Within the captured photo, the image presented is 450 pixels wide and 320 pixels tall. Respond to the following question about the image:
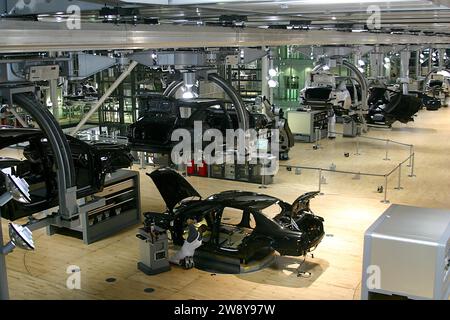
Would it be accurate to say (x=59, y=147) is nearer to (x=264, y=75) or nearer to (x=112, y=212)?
(x=112, y=212)

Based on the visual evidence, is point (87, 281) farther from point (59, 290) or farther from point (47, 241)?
point (47, 241)

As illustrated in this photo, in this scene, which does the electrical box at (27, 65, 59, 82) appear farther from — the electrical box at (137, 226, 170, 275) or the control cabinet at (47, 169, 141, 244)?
the control cabinet at (47, 169, 141, 244)

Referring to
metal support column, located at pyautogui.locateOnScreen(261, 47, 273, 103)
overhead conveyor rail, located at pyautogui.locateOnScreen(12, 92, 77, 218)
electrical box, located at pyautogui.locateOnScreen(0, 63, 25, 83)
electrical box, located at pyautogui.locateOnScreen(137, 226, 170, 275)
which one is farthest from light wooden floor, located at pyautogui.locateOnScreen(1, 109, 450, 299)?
metal support column, located at pyautogui.locateOnScreen(261, 47, 273, 103)

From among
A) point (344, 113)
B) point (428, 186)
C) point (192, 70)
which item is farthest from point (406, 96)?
point (192, 70)

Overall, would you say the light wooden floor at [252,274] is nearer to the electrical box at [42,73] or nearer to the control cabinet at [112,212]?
the control cabinet at [112,212]

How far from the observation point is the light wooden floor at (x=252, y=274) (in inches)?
309

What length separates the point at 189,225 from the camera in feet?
27.8

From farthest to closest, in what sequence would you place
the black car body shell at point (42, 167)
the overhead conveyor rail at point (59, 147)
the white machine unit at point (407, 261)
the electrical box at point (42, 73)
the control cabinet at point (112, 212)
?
1. the control cabinet at point (112, 212)
2. the black car body shell at point (42, 167)
3. the electrical box at point (42, 73)
4. the overhead conveyor rail at point (59, 147)
5. the white machine unit at point (407, 261)

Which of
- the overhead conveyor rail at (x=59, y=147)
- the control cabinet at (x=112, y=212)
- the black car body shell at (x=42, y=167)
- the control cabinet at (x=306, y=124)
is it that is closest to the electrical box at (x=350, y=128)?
the control cabinet at (x=306, y=124)

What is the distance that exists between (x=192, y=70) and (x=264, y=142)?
8075mm

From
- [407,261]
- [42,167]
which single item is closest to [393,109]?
[42,167]

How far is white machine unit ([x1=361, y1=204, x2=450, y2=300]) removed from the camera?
3166mm

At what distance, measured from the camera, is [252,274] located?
8.38m

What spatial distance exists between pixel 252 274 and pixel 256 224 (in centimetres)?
78
